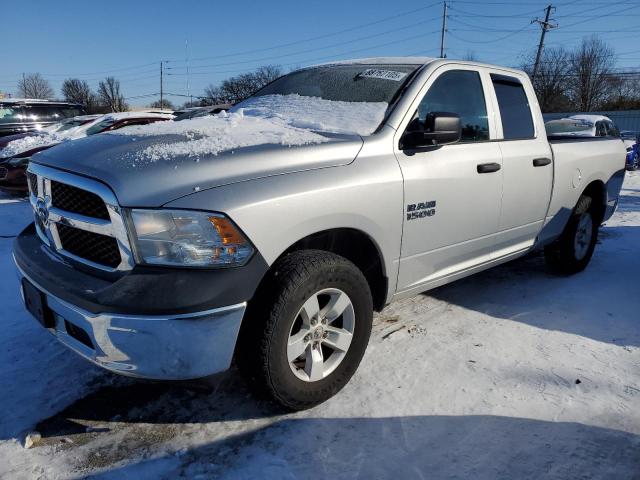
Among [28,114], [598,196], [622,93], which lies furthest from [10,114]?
[622,93]

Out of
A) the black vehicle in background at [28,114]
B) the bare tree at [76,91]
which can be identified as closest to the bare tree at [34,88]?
the bare tree at [76,91]

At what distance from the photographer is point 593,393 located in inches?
104

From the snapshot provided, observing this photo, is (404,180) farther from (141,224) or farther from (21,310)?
(21,310)

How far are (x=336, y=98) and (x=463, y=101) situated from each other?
2.92 feet

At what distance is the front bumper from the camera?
6.07ft

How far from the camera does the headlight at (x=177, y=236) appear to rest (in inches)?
75.0

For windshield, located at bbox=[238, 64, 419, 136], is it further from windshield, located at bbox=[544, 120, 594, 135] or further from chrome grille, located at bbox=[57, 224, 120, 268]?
windshield, located at bbox=[544, 120, 594, 135]

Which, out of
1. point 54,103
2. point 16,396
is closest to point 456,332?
point 16,396

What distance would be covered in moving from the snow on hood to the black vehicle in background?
11.6 metres

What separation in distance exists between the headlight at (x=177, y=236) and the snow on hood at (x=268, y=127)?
312 mm

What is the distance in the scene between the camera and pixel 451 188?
2.91 metres

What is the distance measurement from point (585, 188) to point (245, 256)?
3.86 m

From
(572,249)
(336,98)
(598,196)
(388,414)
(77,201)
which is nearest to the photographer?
(77,201)

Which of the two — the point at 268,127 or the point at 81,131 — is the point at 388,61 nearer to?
the point at 268,127
